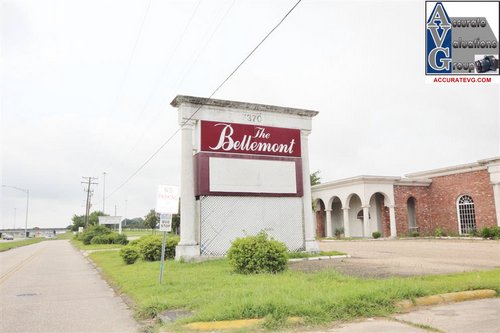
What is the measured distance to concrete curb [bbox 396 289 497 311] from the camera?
24.1 feet

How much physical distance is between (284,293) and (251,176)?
9213 millimetres

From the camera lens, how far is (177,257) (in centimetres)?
1550

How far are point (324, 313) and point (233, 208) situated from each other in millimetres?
9734

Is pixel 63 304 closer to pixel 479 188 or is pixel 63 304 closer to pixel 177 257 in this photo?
pixel 177 257

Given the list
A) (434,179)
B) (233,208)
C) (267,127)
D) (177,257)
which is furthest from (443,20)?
(434,179)

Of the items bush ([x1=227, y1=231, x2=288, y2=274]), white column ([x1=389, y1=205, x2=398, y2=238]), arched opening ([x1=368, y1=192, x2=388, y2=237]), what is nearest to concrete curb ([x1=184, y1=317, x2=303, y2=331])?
bush ([x1=227, y1=231, x2=288, y2=274])

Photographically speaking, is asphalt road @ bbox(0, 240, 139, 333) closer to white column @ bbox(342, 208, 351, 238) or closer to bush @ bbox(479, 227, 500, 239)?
bush @ bbox(479, 227, 500, 239)

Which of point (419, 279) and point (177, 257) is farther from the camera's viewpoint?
point (177, 257)

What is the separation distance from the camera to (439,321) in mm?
6426

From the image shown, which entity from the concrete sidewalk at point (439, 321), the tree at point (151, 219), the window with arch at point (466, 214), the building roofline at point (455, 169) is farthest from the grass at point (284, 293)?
the tree at point (151, 219)

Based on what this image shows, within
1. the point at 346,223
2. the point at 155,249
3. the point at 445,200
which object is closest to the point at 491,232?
the point at 445,200

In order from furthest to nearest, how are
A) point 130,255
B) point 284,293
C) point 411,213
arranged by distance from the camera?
point 411,213 → point 130,255 → point 284,293

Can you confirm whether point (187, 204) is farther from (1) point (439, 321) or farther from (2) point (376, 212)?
(2) point (376, 212)

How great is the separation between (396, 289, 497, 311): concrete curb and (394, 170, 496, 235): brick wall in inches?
984
